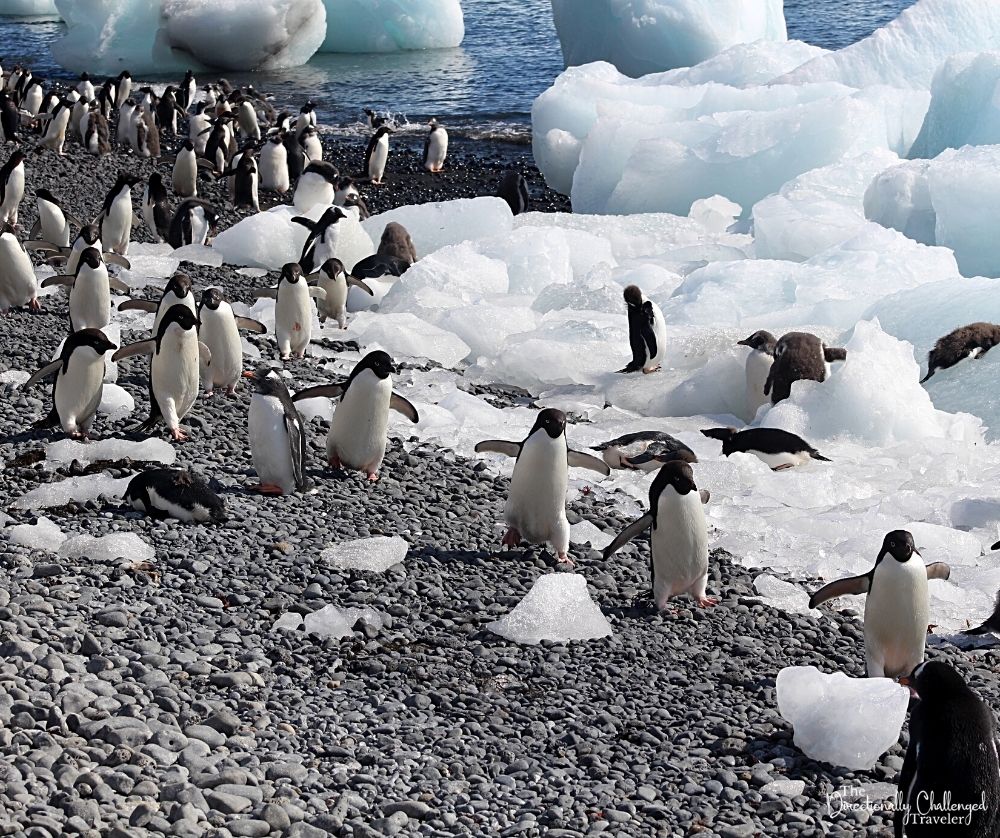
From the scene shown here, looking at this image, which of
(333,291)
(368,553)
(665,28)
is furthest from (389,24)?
(368,553)

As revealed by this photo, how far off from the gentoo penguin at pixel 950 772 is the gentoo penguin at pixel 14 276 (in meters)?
6.78

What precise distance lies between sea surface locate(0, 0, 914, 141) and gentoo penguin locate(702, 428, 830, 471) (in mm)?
13674

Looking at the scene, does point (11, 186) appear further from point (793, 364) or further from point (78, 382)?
point (793, 364)

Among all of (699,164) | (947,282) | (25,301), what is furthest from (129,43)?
(947,282)

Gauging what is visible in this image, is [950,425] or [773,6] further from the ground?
[773,6]

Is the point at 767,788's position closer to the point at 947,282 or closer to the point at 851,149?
the point at 947,282

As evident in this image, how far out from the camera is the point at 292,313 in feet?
28.0

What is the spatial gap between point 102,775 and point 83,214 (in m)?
10.5

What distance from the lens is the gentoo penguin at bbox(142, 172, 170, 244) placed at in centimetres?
1262

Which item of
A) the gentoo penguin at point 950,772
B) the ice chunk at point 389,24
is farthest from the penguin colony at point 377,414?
the ice chunk at point 389,24

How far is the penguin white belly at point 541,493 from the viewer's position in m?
5.52

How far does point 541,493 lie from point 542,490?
0.02 metres

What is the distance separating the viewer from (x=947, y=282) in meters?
9.37

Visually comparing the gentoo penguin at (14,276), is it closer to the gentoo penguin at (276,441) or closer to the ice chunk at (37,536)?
the gentoo penguin at (276,441)
